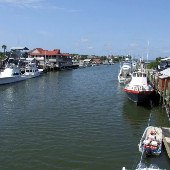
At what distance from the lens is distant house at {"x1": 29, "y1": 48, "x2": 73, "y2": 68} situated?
416 feet

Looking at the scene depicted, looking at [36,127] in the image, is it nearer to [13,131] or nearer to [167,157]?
[13,131]

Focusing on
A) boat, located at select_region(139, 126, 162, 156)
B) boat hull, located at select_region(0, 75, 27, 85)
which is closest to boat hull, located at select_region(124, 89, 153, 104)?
boat, located at select_region(139, 126, 162, 156)

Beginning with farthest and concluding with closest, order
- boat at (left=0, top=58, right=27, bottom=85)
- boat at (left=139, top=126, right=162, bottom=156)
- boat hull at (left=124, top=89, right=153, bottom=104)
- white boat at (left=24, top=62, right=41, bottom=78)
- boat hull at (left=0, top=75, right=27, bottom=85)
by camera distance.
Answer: white boat at (left=24, top=62, right=41, bottom=78) → boat at (left=0, top=58, right=27, bottom=85) → boat hull at (left=0, top=75, right=27, bottom=85) → boat hull at (left=124, top=89, right=153, bottom=104) → boat at (left=139, top=126, right=162, bottom=156)

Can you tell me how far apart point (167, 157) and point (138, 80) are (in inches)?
944

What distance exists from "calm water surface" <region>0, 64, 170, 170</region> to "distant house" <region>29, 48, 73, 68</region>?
7764cm

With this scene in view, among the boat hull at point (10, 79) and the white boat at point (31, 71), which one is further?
the white boat at point (31, 71)

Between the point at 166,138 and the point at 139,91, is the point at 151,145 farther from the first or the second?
the point at 139,91

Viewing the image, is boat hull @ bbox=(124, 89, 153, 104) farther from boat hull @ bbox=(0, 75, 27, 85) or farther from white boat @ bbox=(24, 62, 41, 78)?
white boat @ bbox=(24, 62, 41, 78)

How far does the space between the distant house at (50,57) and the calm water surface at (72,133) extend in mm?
77636

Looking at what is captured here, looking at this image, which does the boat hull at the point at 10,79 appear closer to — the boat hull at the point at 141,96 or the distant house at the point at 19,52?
the boat hull at the point at 141,96

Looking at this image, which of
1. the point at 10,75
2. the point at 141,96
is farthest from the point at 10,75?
the point at 141,96

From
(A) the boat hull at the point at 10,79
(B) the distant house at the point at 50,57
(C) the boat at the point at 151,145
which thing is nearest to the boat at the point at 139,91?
(C) the boat at the point at 151,145

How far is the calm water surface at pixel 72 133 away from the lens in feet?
76.1

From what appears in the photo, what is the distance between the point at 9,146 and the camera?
1031 inches
